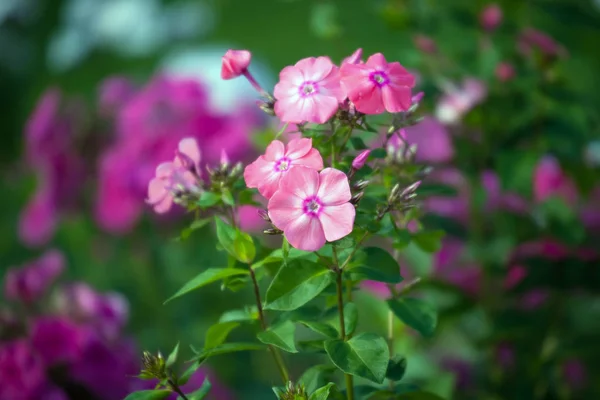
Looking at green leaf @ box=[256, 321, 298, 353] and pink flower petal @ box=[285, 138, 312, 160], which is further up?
pink flower petal @ box=[285, 138, 312, 160]

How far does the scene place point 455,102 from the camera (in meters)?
0.90

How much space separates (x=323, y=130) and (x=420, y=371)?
48 cm

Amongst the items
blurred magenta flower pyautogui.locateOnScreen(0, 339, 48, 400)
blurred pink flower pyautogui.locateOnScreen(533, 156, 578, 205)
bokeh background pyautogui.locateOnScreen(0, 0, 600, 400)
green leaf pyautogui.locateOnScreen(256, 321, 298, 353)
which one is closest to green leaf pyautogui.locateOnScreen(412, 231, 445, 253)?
bokeh background pyautogui.locateOnScreen(0, 0, 600, 400)

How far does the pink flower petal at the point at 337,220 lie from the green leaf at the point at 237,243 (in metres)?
0.06

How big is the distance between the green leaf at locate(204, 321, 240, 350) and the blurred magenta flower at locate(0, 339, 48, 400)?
0.94 ft

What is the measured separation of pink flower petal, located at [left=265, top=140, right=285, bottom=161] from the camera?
460 millimetres

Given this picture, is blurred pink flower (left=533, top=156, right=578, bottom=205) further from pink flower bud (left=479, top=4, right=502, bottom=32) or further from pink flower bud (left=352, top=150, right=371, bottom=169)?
pink flower bud (left=352, top=150, right=371, bottom=169)

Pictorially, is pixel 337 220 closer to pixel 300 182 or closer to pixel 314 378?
pixel 300 182

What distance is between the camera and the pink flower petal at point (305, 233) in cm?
42

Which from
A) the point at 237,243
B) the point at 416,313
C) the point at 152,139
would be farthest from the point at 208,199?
the point at 152,139

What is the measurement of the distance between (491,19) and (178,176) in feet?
1.70

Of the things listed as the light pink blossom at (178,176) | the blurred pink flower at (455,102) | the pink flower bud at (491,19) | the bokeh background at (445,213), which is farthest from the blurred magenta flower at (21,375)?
the pink flower bud at (491,19)

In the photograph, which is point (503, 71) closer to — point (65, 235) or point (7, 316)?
point (7, 316)

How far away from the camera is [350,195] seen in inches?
16.8
